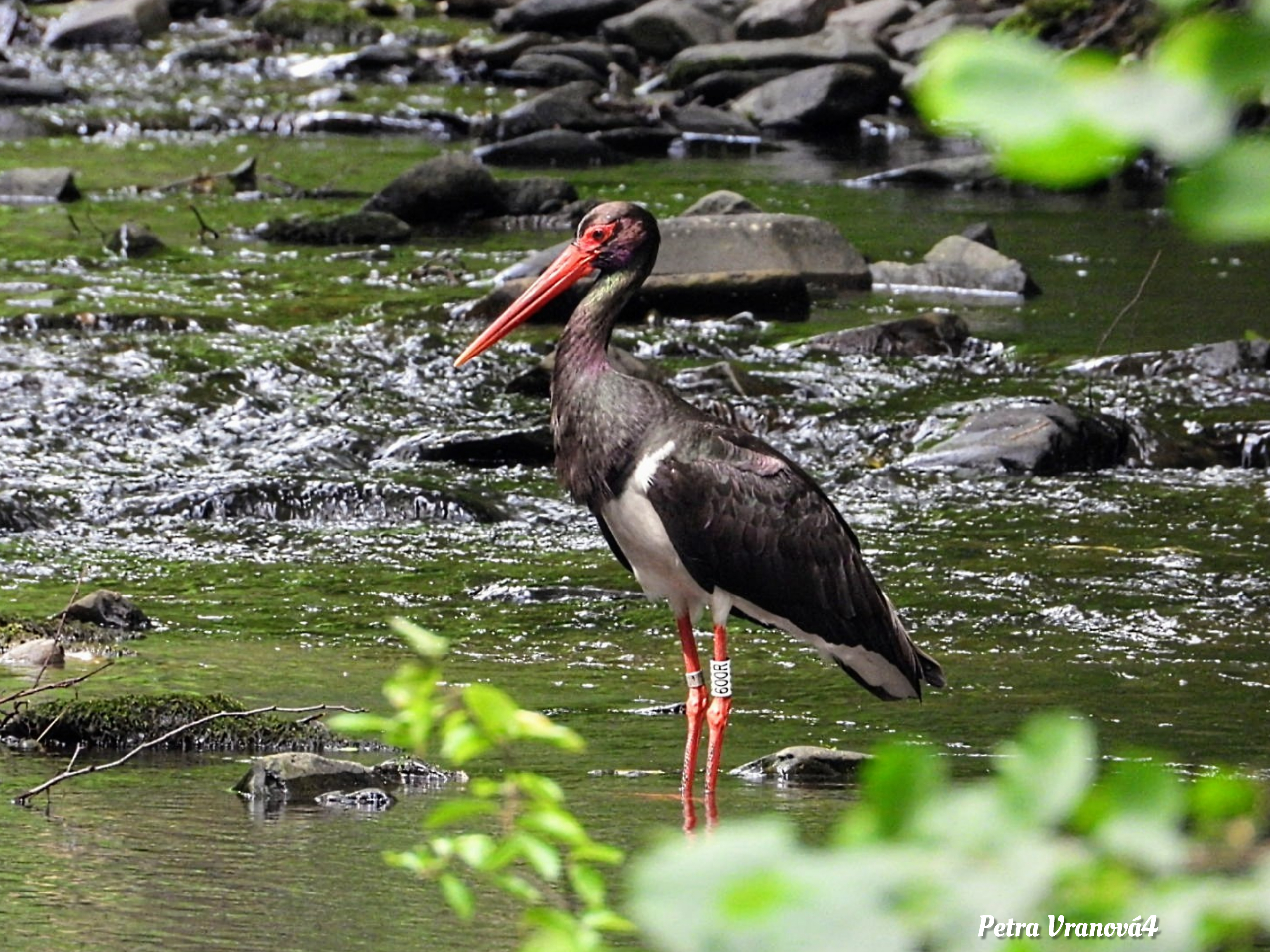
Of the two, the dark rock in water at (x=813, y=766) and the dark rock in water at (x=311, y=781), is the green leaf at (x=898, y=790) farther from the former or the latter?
the dark rock in water at (x=813, y=766)

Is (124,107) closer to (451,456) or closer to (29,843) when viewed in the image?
(451,456)

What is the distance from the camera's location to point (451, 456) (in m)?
9.34

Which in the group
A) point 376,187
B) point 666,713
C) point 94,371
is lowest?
point 666,713

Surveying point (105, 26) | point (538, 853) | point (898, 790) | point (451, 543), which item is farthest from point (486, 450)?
point (105, 26)

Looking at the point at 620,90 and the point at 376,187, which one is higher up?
the point at 620,90

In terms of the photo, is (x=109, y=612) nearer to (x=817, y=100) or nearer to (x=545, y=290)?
(x=545, y=290)

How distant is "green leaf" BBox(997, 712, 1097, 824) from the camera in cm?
86

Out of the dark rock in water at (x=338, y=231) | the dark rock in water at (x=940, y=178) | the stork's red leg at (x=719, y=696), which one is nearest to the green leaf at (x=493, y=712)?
the stork's red leg at (x=719, y=696)

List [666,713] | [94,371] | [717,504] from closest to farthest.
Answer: [717,504] < [666,713] < [94,371]

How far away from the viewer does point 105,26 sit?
25.7 metres

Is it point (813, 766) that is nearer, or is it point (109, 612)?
point (813, 766)

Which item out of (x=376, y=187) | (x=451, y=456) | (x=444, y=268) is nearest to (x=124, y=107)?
(x=376, y=187)

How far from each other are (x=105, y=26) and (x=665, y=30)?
277 inches

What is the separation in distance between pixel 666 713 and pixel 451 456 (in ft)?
12.0
